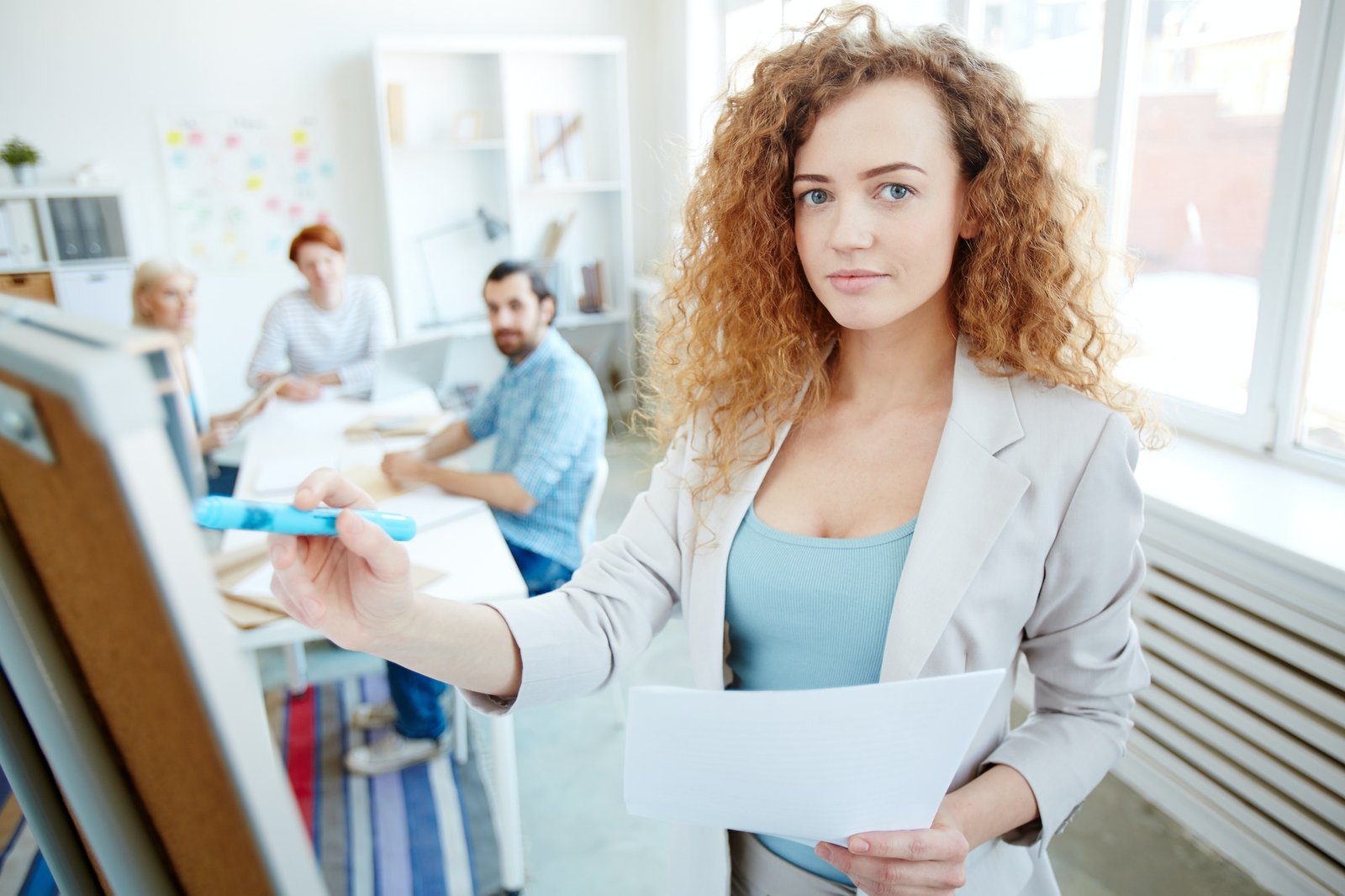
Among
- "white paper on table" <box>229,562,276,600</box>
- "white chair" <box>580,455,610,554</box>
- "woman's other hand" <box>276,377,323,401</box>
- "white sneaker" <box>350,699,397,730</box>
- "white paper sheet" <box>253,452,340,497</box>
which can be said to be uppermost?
"woman's other hand" <box>276,377,323,401</box>

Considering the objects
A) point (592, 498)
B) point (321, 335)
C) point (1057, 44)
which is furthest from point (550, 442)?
point (1057, 44)

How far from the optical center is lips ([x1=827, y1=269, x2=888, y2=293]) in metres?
1.02

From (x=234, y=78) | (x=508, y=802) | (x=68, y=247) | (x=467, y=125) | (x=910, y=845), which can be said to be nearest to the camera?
(x=910, y=845)

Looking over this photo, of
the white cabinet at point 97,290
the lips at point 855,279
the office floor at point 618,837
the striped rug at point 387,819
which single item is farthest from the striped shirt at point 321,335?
the lips at point 855,279

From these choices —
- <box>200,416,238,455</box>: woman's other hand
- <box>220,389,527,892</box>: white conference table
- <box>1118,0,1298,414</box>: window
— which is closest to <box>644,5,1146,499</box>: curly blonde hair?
<box>220,389,527,892</box>: white conference table

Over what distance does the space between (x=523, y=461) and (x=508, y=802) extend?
843mm

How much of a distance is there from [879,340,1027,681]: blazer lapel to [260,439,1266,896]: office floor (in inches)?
43.3

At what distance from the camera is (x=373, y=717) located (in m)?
2.76

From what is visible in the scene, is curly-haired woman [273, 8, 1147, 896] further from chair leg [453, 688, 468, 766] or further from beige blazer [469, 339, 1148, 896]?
chair leg [453, 688, 468, 766]

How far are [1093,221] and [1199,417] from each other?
1685 mm

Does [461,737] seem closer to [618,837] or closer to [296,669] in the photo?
[618,837]

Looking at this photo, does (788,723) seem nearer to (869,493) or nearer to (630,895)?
(869,493)

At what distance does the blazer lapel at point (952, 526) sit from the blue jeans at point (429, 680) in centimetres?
163

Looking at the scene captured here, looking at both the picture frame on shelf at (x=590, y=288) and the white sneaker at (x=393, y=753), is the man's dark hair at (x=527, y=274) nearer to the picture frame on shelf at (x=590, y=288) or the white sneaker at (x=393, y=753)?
the white sneaker at (x=393, y=753)
